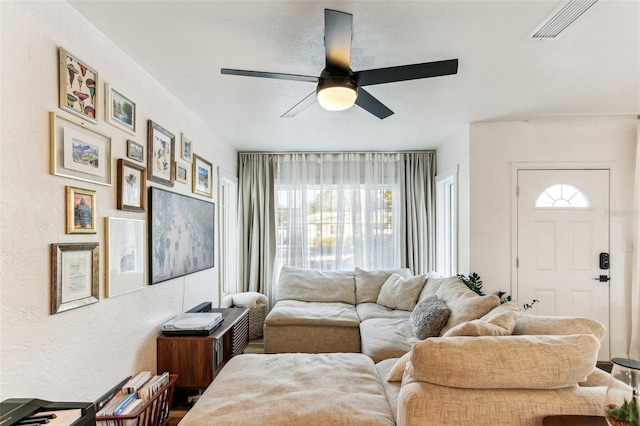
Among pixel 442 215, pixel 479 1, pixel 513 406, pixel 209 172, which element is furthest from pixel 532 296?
A: pixel 209 172

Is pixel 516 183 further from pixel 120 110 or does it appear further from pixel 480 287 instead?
pixel 120 110

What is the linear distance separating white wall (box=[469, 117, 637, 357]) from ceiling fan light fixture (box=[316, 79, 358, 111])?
2292 mm

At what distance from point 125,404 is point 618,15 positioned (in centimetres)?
337

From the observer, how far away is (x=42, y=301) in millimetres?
1486

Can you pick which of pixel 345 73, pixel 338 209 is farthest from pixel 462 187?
pixel 345 73

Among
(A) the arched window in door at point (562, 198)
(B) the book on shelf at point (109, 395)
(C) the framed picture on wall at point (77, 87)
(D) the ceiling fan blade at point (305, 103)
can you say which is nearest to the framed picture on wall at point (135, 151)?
(C) the framed picture on wall at point (77, 87)

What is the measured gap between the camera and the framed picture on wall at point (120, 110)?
6.40 ft

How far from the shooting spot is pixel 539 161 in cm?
356

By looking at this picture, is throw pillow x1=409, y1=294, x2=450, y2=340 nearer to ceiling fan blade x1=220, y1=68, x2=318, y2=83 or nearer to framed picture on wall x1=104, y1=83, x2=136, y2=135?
ceiling fan blade x1=220, y1=68, x2=318, y2=83

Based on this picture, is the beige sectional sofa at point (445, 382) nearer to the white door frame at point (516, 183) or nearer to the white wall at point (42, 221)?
the white wall at point (42, 221)

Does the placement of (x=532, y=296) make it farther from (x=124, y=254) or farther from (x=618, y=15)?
(x=124, y=254)

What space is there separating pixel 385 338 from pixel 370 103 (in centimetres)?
201

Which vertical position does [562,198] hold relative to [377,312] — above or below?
above

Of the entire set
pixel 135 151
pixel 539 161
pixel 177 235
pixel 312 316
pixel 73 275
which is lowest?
pixel 312 316
